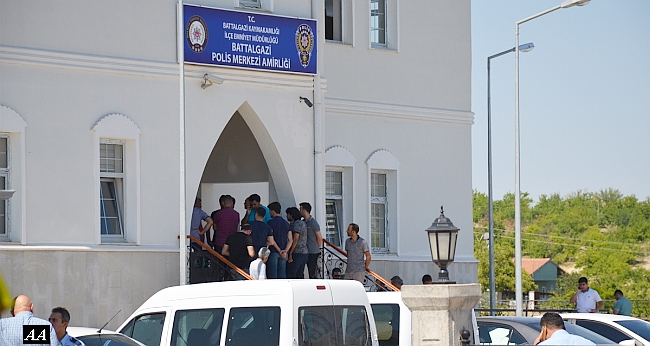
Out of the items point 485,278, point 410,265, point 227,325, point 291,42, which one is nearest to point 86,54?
point 291,42

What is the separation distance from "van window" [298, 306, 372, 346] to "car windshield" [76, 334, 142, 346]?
5.92 ft

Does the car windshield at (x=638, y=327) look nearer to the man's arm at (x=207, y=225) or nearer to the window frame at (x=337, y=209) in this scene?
the man's arm at (x=207, y=225)

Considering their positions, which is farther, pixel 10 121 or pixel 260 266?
pixel 10 121

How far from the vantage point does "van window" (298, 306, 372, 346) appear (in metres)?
11.3

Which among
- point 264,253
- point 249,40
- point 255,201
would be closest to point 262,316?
point 264,253

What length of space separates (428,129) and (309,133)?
511 cm

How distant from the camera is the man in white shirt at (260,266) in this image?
656 inches

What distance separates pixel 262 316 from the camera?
1137 cm

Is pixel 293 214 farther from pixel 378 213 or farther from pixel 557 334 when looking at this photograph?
pixel 557 334

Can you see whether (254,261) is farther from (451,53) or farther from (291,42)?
(451,53)

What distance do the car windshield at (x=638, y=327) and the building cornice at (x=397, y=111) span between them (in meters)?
9.27

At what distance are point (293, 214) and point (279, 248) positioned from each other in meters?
1.08

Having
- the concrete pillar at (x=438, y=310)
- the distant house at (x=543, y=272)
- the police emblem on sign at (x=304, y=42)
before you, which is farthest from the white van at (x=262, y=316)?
the distant house at (x=543, y=272)

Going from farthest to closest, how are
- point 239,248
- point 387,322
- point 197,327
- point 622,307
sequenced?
point 622,307
point 239,248
point 387,322
point 197,327
